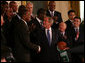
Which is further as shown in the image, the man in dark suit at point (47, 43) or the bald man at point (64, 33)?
the bald man at point (64, 33)

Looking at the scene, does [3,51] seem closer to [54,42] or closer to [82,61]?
[54,42]

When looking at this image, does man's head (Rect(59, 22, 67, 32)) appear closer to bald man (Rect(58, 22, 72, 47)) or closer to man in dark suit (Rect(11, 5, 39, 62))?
bald man (Rect(58, 22, 72, 47))

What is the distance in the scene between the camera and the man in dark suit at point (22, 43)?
6.68 meters

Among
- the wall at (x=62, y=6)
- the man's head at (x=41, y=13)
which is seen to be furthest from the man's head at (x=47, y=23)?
the wall at (x=62, y=6)

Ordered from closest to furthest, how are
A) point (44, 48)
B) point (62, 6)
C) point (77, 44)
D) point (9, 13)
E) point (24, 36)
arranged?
point (77, 44)
point (24, 36)
point (44, 48)
point (9, 13)
point (62, 6)

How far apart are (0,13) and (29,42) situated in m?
0.84

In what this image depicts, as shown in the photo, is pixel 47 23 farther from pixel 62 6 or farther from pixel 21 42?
pixel 62 6

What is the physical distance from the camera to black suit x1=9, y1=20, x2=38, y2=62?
6.68m

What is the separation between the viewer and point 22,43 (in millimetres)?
6715

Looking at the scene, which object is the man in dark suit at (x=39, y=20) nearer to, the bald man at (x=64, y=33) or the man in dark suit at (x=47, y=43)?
the man in dark suit at (x=47, y=43)

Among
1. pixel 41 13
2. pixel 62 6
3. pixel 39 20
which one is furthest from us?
pixel 62 6

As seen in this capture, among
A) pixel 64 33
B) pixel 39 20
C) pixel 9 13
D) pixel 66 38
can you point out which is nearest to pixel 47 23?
pixel 39 20

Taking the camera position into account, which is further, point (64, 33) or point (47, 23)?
point (64, 33)

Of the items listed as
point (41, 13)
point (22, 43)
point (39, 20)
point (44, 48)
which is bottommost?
point (44, 48)
